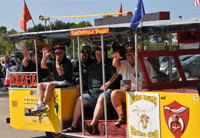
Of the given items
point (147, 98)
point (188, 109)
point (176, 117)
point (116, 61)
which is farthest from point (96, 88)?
point (188, 109)

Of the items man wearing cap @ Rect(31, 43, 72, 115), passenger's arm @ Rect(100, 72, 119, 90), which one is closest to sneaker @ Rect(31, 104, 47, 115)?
man wearing cap @ Rect(31, 43, 72, 115)

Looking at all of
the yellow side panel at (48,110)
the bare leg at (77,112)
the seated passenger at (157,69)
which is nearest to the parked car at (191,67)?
the seated passenger at (157,69)

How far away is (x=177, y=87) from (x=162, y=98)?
882 mm

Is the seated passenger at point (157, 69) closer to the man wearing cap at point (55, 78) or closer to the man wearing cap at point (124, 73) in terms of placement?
the man wearing cap at point (124, 73)

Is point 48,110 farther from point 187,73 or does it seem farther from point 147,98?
point 187,73

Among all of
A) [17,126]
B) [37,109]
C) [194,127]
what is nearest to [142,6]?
[194,127]

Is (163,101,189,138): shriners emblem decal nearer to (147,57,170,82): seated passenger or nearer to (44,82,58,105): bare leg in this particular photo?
(147,57,170,82): seated passenger

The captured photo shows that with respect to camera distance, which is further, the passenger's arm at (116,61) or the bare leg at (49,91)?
the bare leg at (49,91)

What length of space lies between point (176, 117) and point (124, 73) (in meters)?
1.33

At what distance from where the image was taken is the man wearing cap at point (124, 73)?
5387mm

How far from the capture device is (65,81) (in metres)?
6.43

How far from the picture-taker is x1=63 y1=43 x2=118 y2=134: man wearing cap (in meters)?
5.81

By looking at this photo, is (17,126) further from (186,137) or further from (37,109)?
(186,137)

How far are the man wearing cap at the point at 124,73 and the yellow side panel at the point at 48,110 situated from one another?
3.72 feet
